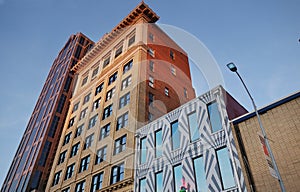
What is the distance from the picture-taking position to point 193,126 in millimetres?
24453

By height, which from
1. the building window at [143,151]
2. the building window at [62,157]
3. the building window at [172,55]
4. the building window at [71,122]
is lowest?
the building window at [143,151]

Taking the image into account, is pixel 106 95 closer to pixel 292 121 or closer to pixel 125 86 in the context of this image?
pixel 125 86

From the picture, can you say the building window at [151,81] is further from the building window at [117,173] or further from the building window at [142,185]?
the building window at [142,185]

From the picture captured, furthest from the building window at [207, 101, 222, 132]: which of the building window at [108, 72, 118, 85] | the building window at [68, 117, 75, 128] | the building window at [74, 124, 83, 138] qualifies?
the building window at [68, 117, 75, 128]

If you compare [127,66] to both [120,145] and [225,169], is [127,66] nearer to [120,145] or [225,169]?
[120,145]

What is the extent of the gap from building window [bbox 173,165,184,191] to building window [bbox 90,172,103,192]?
40.6 feet

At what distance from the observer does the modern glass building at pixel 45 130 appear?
59.9 m

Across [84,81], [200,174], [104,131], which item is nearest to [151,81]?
[104,131]

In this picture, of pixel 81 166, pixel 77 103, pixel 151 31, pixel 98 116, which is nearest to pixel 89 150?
pixel 81 166

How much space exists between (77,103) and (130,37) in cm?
1726

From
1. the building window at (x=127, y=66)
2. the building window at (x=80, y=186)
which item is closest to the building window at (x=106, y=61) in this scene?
the building window at (x=127, y=66)

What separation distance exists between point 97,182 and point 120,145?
5.45 meters

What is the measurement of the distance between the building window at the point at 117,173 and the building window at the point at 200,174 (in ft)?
35.0

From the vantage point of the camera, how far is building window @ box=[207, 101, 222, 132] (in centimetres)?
2236
